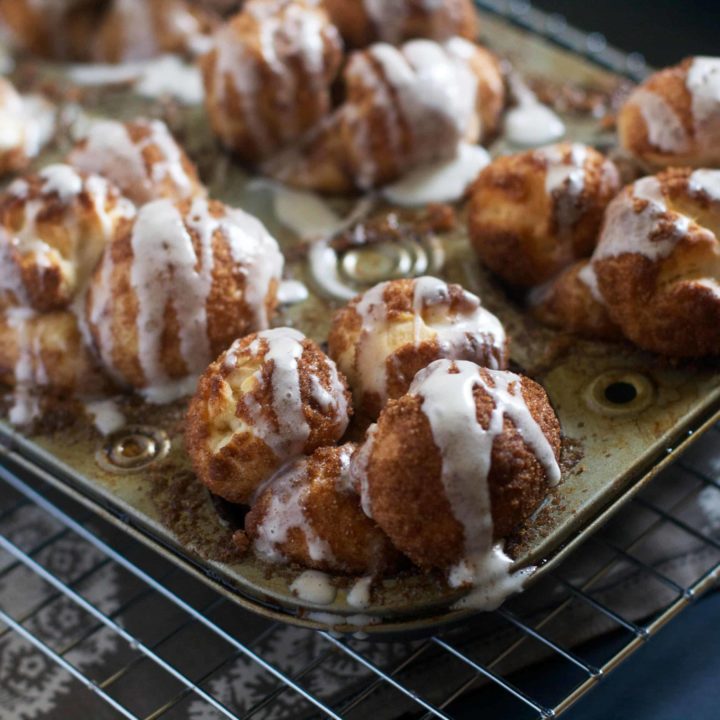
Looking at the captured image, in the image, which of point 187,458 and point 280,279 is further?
point 280,279

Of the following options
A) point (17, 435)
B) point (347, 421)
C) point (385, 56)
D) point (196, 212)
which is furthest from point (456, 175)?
point (17, 435)

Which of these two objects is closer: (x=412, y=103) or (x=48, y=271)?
(x=48, y=271)

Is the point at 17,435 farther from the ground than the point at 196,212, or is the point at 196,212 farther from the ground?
the point at 196,212

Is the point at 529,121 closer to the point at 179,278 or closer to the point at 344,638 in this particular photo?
the point at 179,278

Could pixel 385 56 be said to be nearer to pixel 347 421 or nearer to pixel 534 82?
pixel 534 82

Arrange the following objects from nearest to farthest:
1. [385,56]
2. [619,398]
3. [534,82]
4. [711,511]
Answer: [619,398] → [711,511] → [385,56] → [534,82]

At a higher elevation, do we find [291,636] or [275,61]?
[275,61]

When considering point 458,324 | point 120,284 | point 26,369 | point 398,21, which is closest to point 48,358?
point 26,369
